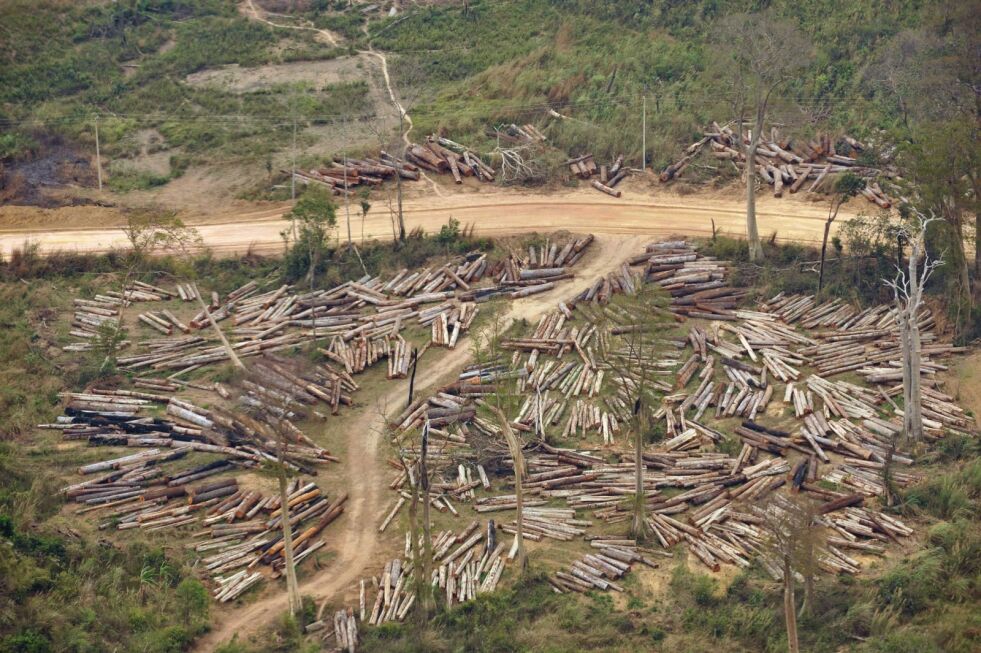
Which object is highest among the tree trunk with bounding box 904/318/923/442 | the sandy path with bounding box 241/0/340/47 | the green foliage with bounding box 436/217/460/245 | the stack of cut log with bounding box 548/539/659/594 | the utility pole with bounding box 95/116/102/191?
the sandy path with bounding box 241/0/340/47

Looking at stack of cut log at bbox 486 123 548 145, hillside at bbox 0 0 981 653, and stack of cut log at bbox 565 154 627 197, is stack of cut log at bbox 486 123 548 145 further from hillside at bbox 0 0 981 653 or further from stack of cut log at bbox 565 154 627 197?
stack of cut log at bbox 565 154 627 197

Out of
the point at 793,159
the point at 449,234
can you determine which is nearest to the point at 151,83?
the point at 449,234

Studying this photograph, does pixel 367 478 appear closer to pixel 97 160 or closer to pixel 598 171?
pixel 598 171

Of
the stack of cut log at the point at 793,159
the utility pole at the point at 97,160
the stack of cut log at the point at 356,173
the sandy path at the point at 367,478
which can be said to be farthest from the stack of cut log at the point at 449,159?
the utility pole at the point at 97,160

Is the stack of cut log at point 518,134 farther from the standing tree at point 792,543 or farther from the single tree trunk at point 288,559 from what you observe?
the standing tree at point 792,543

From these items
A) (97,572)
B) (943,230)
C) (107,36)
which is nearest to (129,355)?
(97,572)

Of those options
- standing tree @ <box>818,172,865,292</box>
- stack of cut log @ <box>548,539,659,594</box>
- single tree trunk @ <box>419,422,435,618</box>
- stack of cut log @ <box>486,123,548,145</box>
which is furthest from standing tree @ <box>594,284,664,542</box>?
stack of cut log @ <box>486,123,548,145</box>

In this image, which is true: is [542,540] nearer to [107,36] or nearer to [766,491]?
[766,491]
